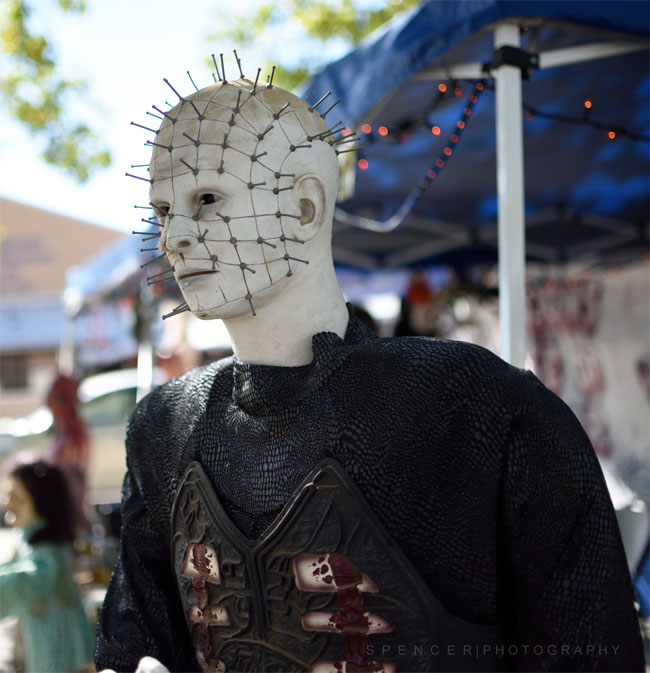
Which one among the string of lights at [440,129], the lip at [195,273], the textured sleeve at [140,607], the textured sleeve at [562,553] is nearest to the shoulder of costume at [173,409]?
the textured sleeve at [140,607]

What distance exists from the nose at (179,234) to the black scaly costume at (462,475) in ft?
0.75

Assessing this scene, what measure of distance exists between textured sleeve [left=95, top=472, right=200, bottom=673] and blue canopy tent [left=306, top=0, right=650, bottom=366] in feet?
A: 3.34

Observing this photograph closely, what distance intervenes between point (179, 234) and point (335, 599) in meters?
0.60

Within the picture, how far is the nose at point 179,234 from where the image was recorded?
124 cm

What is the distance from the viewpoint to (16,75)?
663cm

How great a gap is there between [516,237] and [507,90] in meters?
0.40

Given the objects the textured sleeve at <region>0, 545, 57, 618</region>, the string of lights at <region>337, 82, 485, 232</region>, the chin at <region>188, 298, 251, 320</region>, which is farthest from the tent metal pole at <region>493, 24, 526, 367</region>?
the textured sleeve at <region>0, 545, 57, 618</region>

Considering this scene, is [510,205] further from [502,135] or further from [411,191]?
[411,191]

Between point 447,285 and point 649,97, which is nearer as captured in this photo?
point 649,97

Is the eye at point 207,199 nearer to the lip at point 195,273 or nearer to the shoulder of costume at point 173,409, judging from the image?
the lip at point 195,273

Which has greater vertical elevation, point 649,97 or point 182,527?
point 649,97

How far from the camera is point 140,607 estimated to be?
139 cm

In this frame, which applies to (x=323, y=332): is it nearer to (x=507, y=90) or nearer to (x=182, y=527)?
(x=182, y=527)

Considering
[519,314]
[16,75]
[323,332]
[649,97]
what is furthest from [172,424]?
[16,75]
